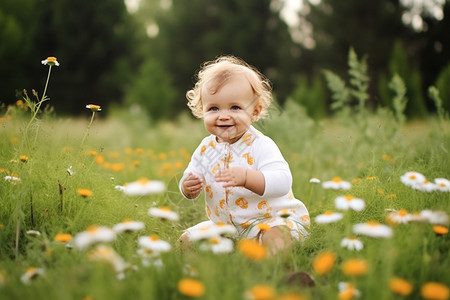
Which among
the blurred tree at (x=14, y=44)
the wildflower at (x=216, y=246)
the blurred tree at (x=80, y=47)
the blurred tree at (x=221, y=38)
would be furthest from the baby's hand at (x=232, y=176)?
the blurred tree at (x=221, y=38)

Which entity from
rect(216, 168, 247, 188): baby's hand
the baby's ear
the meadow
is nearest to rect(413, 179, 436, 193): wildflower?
the meadow

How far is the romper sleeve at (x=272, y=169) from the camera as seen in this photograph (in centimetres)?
202

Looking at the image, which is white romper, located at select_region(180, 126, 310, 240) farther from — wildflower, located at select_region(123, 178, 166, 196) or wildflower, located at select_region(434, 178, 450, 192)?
wildflower, located at select_region(123, 178, 166, 196)

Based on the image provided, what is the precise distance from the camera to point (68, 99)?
647 inches

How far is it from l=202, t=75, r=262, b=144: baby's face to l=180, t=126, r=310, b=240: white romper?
12cm

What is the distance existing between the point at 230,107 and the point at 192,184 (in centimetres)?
49

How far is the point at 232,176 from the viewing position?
73.2 inches

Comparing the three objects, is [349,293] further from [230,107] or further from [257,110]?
[257,110]

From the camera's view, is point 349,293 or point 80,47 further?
point 80,47

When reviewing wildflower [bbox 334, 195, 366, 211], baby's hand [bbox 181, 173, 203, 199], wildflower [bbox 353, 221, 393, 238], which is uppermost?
wildflower [bbox 334, 195, 366, 211]

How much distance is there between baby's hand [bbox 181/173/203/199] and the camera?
2.13m

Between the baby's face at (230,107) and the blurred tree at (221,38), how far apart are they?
1800 centimetres

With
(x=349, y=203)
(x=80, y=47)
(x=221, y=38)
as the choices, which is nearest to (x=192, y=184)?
(x=349, y=203)

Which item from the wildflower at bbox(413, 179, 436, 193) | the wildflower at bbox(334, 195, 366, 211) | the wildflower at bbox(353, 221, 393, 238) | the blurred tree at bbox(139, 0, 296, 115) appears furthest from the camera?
the blurred tree at bbox(139, 0, 296, 115)
